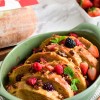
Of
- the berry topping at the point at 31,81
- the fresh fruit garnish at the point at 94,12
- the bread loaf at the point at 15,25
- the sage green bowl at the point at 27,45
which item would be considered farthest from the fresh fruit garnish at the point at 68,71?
the fresh fruit garnish at the point at 94,12

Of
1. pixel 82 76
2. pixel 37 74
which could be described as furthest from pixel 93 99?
pixel 37 74

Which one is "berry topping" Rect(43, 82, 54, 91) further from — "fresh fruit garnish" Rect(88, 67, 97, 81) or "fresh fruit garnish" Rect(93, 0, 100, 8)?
"fresh fruit garnish" Rect(93, 0, 100, 8)

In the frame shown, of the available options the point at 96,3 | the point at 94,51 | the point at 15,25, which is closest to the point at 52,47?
the point at 94,51

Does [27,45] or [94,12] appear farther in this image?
[94,12]

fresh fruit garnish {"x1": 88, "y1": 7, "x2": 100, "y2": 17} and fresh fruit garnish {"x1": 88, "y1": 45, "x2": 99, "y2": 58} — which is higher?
fresh fruit garnish {"x1": 88, "y1": 45, "x2": 99, "y2": 58}

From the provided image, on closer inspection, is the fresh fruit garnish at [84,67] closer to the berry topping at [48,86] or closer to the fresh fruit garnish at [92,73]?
the fresh fruit garnish at [92,73]

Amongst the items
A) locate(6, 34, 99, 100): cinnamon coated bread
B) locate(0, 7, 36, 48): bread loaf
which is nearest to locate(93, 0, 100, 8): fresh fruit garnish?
locate(0, 7, 36, 48): bread loaf

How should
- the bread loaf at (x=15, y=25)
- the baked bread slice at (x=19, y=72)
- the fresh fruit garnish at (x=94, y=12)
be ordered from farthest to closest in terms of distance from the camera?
1. the fresh fruit garnish at (x=94, y=12)
2. the bread loaf at (x=15, y=25)
3. the baked bread slice at (x=19, y=72)

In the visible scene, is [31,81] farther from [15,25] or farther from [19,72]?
[15,25]
